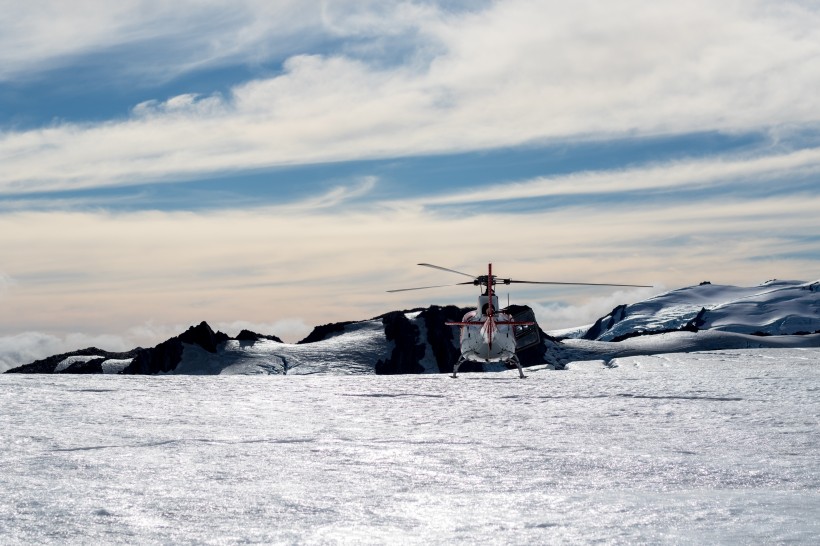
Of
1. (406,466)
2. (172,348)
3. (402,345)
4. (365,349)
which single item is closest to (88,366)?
(172,348)

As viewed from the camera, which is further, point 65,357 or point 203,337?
point 65,357

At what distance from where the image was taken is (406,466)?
41.5ft

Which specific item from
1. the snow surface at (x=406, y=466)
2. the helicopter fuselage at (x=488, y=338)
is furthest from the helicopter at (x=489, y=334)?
the snow surface at (x=406, y=466)

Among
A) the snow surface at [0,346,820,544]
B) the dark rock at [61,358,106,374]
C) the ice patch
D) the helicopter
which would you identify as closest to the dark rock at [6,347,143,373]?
the dark rock at [61,358,106,374]

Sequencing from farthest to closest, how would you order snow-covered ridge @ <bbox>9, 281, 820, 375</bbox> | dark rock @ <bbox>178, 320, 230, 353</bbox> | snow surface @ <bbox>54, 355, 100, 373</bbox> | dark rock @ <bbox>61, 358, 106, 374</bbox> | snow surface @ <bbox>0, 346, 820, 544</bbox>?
1. snow surface @ <bbox>54, 355, 100, 373</bbox>
2. dark rock @ <bbox>61, 358, 106, 374</bbox>
3. dark rock @ <bbox>178, 320, 230, 353</bbox>
4. snow-covered ridge @ <bbox>9, 281, 820, 375</bbox>
5. snow surface @ <bbox>0, 346, 820, 544</bbox>

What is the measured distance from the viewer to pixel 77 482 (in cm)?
1094

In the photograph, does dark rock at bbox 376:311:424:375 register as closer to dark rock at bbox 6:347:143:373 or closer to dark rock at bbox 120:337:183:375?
dark rock at bbox 120:337:183:375

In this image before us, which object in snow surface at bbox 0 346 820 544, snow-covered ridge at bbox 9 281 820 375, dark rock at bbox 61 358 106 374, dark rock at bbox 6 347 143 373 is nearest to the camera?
snow surface at bbox 0 346 820 544

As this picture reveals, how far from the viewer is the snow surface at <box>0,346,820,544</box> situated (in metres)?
8.77

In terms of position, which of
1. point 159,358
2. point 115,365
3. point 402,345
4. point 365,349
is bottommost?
point 115,365

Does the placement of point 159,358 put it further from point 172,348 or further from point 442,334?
point 442,334

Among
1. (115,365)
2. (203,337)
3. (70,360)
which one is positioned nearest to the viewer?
(203,337)

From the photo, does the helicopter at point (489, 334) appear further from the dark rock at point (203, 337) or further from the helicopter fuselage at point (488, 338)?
the dark rock at point (203, 337)

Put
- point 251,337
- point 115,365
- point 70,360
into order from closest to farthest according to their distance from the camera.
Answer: point 251,337 → point 115,365 → point 70,360
